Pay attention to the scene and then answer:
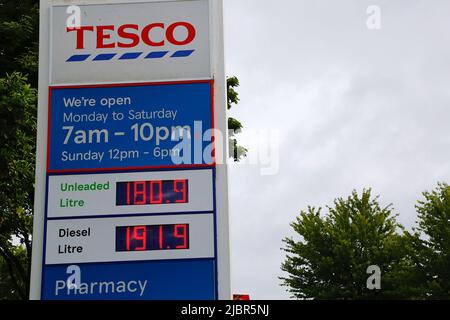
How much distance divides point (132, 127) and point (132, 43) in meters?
1.32

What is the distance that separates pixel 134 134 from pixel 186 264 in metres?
1.97

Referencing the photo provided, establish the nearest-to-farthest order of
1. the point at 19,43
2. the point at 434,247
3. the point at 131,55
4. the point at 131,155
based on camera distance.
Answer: the point at 131,155, the point at 131,55, the point at 19,43, the point at 434,247

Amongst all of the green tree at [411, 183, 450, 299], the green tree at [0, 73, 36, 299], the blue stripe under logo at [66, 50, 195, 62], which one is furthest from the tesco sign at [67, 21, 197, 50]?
the green tree at [411, 183, 450, 299]

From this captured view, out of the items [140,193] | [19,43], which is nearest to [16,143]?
[19,43]

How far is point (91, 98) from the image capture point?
10.2 m

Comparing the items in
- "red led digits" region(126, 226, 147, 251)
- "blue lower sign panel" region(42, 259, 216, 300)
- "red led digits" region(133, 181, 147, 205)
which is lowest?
"blue lower sign panel" region(42, 259, 216, 300)

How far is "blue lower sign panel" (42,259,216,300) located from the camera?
929 cm

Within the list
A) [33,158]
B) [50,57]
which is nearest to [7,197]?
[33,158]

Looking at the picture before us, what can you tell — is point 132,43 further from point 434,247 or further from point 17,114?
point 434,247

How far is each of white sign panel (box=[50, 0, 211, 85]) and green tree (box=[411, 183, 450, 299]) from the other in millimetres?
27033

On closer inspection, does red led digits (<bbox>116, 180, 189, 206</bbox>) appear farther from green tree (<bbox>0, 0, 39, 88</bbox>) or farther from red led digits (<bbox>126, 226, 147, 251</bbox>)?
green tree (<bbox>0, 0, 39, 88</bbox>)

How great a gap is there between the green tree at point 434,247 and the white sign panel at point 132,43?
2703 cm

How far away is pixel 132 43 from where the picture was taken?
1036 centimetres

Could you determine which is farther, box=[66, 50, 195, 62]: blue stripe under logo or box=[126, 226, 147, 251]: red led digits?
box=[66, 50, 195, 62]: blue stripe under logo
